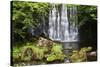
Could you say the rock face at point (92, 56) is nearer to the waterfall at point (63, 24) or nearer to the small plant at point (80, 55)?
the small plant at point (80, 55)

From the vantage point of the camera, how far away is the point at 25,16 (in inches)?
96.3

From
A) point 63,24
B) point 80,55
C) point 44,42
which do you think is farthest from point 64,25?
point 80,55

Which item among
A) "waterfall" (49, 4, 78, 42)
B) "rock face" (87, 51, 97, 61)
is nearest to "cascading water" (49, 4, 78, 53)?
"waterfall" (49, 4, 78, 42)

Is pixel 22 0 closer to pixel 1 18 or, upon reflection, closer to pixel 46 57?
pixel 1 18

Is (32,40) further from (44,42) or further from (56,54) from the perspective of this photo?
(56,54)

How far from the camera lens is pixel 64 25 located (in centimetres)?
261

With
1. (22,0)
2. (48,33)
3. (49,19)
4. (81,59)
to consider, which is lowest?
(81,59)

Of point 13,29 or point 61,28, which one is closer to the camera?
point 13,29

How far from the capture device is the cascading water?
8.40 ft

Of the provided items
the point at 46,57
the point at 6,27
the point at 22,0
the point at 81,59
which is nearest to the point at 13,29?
the point at 6,27

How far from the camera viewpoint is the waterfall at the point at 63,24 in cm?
256

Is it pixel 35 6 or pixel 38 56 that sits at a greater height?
pixel 35 6

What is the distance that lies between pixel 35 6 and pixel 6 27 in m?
0.41

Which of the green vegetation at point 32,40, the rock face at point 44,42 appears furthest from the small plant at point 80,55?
the rock face at point 44,42
